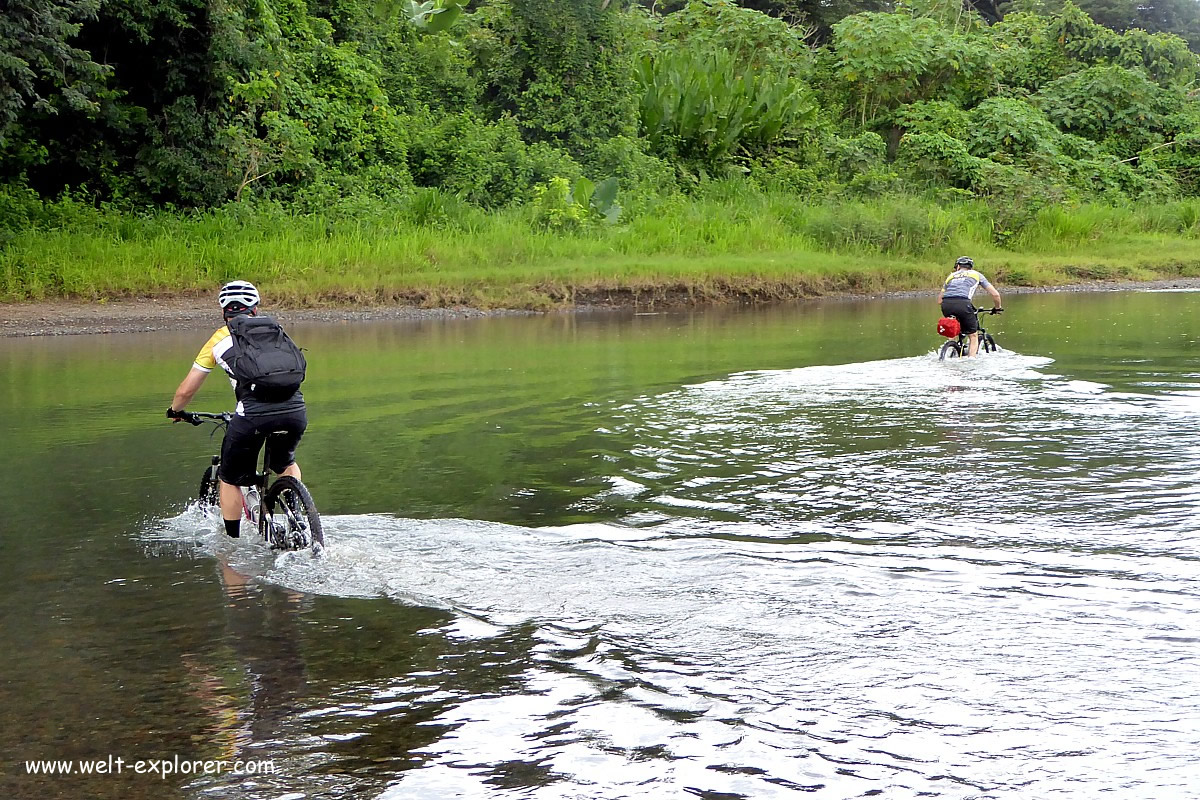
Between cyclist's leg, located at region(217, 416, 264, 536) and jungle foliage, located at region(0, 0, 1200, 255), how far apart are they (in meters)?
14.4

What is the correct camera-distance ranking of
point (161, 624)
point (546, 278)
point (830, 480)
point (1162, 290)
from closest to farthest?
point (161, 624), point (830, 480), point (546, 278), point (1162, 290)

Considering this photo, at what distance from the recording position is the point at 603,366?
687 inches

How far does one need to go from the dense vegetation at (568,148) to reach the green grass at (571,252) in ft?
0.25

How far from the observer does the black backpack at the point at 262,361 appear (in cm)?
752

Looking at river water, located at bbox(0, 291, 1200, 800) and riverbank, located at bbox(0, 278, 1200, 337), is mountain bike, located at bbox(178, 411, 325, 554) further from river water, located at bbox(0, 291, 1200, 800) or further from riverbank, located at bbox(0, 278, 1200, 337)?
riverbank, located at bbox(0, 278, 1200, 337)

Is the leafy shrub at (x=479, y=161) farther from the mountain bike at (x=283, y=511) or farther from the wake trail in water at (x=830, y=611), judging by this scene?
the mountain bike at (x=283, y=511)

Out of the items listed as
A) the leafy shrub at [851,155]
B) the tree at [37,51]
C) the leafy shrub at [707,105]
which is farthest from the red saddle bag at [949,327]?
the leafy shrub at [851,155]

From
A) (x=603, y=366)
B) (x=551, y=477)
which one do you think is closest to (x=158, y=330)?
(x=603, y=366)

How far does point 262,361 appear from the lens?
7539 millimetres

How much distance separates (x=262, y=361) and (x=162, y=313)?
16.3 m

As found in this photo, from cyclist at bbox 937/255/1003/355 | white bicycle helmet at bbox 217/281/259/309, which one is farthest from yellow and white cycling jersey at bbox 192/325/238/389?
cyclist at bbox 937/255/1003/355

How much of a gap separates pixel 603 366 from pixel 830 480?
7.56 metres

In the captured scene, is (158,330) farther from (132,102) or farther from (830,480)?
(830,480)
